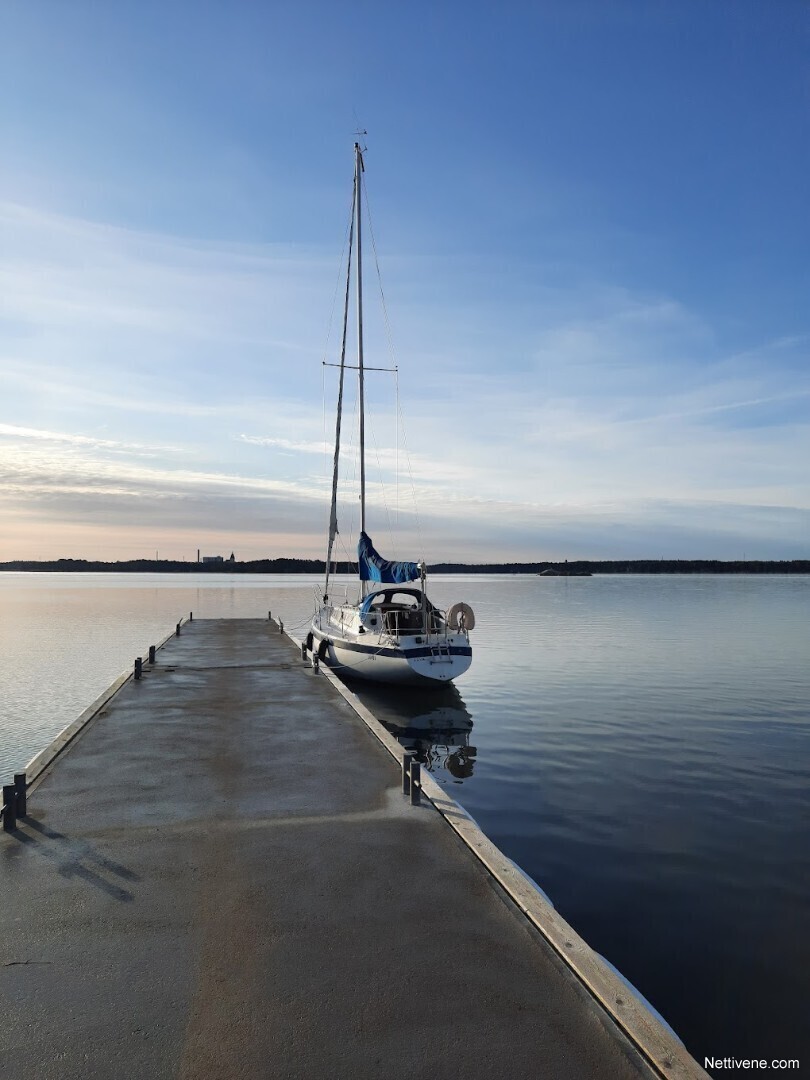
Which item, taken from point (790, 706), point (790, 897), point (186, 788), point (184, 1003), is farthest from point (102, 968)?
point (790, 706)

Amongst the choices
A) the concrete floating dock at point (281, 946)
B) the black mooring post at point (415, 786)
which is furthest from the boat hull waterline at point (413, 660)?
the black mooring post at point (415, 786)

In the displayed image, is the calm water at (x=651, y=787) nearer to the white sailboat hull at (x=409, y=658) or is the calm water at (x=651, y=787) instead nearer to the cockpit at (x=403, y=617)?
the white sailboat hull at (x=409, y=658)

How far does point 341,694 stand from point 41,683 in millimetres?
14742

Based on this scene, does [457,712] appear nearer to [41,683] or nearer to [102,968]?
[41,683]

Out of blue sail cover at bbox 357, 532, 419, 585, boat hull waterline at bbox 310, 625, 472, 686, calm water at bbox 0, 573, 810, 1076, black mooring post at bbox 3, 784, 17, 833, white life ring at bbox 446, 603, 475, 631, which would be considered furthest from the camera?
blue sail cover at bbox 357, 532, 419, 585

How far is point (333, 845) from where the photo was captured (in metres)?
8.27

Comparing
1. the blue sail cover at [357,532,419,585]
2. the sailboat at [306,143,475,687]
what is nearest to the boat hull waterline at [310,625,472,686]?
the sailboat at [306,143,475,687]

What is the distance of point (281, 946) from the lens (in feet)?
19.6

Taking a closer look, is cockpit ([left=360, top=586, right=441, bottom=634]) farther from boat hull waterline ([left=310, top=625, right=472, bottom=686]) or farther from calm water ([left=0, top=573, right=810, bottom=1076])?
calm water ([left=0, top=573, right=810, bottom=1076])

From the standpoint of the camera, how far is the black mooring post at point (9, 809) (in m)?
8.50

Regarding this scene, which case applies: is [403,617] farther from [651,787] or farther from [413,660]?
[651,787]

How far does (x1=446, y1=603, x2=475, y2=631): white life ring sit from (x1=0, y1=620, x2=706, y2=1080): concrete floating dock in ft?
44.9

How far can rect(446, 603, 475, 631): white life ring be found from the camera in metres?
24.5

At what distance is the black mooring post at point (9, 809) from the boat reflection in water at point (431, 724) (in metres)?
9.05
